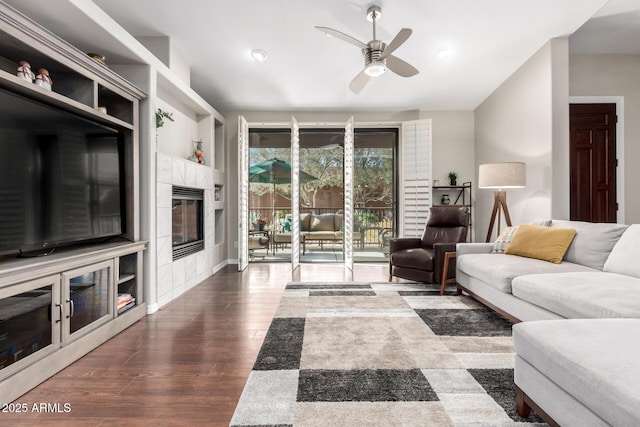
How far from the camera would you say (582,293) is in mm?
1934

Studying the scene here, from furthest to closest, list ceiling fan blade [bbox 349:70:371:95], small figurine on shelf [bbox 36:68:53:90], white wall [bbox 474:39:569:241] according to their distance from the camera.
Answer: white wall [bbox 474:39:569:241] → ceiling fan blade [bbox 349:70:371:95] → small figurine on shelf [bbox 36:68:53:90]

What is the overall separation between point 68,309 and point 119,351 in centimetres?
45

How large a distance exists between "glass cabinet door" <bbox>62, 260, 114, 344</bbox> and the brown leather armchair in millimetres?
3030

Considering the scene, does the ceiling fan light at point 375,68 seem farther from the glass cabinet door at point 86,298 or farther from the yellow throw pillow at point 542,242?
the glass cabinet door at point 86,298

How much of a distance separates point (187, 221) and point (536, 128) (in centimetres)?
431

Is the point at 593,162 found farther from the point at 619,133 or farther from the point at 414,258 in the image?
the point at 414,258

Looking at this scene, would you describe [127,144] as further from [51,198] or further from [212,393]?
[212,393]

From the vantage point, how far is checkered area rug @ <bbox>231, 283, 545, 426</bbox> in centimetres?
149

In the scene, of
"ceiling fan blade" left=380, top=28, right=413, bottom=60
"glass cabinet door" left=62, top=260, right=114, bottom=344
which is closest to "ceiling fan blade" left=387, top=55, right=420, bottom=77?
"ceiling fan blade" left=380, top=28, right=413, bottom=60

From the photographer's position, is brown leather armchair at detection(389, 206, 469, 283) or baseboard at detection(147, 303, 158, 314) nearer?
baseboard at detection(147, 303, 158, 314)

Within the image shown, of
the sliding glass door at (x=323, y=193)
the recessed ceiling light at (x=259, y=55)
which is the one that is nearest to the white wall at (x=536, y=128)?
the sliding glass door at (x=323, y=193)

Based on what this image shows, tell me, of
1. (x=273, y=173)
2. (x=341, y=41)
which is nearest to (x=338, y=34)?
(x=341, y=41)

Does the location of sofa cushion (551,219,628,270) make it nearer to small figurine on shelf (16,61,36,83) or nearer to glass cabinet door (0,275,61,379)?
glass cabinet door (0,275,61,379)

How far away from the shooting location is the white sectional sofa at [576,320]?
1.04m
